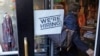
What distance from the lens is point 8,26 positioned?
1468mm

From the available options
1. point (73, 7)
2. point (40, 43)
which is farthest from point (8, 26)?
point (73, 7)

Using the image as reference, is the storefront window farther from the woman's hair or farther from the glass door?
the woman's hair

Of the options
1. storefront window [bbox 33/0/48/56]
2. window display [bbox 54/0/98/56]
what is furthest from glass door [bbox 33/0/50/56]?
window display [bbox 54/0/98/56]

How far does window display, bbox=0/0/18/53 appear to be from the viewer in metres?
1.39

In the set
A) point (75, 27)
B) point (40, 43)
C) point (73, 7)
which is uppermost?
point (73, 7)

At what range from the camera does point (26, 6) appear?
4.45 feet

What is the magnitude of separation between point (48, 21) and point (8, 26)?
0.34 metres

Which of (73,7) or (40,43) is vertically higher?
(73,7)

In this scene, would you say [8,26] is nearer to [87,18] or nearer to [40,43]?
[40,43]

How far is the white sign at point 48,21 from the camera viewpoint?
4.69ft

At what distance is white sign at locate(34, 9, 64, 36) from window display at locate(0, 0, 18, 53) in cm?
18

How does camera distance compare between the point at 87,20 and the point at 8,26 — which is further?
the point at 87,20

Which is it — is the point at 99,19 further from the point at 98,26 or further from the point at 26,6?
the point at 26,6

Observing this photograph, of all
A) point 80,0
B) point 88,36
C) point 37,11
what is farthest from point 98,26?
point 37,11
